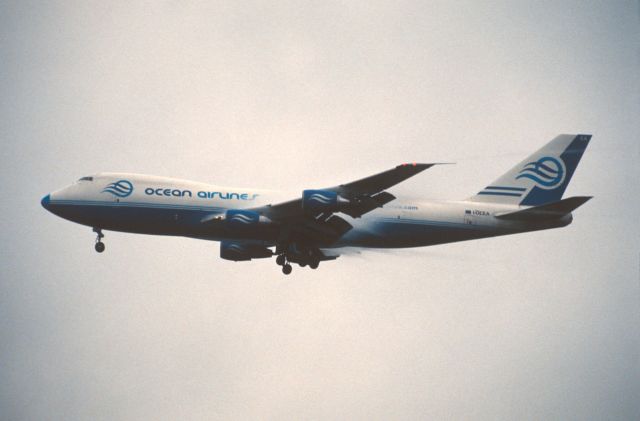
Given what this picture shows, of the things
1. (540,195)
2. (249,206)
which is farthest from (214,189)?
(540,195)

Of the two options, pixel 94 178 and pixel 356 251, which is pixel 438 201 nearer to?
pixel 356 251

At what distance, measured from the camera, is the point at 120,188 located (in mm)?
41344

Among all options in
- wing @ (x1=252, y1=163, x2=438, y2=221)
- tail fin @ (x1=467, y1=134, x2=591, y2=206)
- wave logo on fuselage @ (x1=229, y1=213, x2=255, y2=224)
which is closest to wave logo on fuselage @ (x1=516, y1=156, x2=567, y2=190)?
tail fin @ (x1=467, y1=134, x2=591, y2=206)

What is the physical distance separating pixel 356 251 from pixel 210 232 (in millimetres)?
8847

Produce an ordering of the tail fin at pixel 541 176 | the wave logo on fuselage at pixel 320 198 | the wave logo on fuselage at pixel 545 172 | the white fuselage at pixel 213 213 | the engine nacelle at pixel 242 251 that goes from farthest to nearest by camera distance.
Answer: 1. the wave logo on fuselage at pixel 545 172
2. the tail fin at pixel 541 176
3. the engine nacelle at pixel 242 251
4. the white fuselage at pixel 213 213
5. the wave logo on fuselage at pixel 320 198

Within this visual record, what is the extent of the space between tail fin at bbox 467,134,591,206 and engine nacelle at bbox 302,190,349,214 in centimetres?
1048

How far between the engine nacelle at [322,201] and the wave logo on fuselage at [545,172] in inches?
533

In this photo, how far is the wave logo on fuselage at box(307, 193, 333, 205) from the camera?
38.1 meters

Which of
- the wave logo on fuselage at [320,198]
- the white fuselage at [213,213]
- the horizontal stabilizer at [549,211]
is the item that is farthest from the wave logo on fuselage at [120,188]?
the horizontal stabilizer at [549,211]

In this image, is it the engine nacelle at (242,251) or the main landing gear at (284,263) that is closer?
the main landing gear at (284,263)

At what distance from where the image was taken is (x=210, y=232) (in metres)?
41.0

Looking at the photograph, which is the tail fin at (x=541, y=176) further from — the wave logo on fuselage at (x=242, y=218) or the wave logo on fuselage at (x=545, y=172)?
the wave logo on fuselage at (x=242, y=218)

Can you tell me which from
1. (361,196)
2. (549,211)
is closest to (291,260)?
(361,196)

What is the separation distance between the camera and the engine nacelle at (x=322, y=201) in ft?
125
